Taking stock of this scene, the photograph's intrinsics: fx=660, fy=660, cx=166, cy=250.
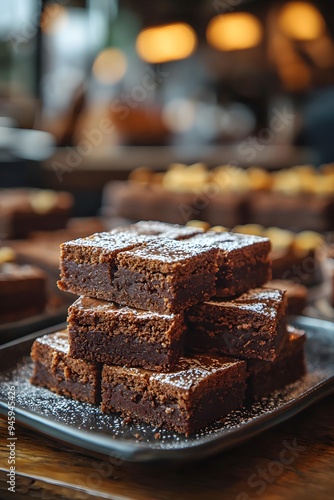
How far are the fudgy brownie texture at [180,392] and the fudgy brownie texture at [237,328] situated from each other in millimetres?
59

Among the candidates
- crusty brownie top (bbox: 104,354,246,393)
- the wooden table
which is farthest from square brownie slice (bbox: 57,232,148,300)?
the wooden table

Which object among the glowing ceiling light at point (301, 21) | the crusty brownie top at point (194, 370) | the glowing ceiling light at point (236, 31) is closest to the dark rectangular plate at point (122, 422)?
the crusty brownie top at point (194, 370)

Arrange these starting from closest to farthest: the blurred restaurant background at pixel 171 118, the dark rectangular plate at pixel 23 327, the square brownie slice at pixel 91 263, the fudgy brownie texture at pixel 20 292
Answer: the square brownie slice at pixel 91 263 < the dark rectangular plate at pixel 23 327 < the fudgy brownie texture at pixel 20 292 < the blurred restaurant background at pixel 171 118

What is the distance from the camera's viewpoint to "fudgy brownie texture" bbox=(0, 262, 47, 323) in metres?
3.09

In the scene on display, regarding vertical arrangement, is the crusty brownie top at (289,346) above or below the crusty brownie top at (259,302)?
below

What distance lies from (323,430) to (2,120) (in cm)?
879

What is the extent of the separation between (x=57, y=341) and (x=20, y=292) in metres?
0.99

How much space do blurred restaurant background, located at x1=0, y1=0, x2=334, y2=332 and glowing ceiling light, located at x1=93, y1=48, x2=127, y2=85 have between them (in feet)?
0.11

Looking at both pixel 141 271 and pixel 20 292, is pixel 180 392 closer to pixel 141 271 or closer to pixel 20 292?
pixel 141 271

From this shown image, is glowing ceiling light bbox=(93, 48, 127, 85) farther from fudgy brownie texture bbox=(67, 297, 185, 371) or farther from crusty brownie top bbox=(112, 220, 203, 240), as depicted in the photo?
fudgy brownie texture bbox=(67, 297, 185, 371)

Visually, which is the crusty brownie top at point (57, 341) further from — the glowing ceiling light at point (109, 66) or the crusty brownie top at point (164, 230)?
the glowing ceiling light at point (109, 66)

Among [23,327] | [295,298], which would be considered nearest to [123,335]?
[23,327]

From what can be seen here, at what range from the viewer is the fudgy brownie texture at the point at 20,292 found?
3.09 metres

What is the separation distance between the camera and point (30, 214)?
4727 mm
